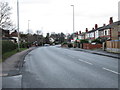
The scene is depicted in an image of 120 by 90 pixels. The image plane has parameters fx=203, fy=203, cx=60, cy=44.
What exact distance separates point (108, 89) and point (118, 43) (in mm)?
23136

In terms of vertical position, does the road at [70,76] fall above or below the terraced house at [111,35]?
below

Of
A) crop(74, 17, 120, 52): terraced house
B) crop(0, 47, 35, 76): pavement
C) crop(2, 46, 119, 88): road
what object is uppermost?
crop(74, 17, 120, 52): terraced house

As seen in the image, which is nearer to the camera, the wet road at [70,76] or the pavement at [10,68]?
the wet road at [70,76]

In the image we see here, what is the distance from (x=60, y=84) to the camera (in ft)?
26.2

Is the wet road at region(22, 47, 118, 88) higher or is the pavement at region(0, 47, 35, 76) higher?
the wet road at region(22, 47, 118, 88)

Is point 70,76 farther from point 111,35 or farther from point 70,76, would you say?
point 111,35

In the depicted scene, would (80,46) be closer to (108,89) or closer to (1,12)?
(1,12)

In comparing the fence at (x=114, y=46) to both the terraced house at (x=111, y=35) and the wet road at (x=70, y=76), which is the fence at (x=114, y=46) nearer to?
the terraced house at (x=111, y=35)

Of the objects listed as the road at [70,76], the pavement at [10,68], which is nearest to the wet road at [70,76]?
the road at [70,76]

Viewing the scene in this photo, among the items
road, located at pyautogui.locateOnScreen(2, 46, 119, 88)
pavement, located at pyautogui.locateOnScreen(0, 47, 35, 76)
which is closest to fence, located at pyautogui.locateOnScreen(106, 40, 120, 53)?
road, located at pyautogui.locateOnScreen(2, 46, 119, 88)

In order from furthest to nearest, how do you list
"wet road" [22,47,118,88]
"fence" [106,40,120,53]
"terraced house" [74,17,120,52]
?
"terraced house" [74,17,120,52]
"fence" [106,40,120,53]
"wet road" [22,47,118,88]

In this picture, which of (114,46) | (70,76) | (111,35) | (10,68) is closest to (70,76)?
(70,76)

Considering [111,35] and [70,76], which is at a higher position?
[111,35]

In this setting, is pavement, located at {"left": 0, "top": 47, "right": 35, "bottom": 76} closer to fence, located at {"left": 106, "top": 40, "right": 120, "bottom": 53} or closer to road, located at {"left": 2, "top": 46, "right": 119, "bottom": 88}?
road, located at {"left": 2, "top": 46, "right": 119, "bottom": 88}
